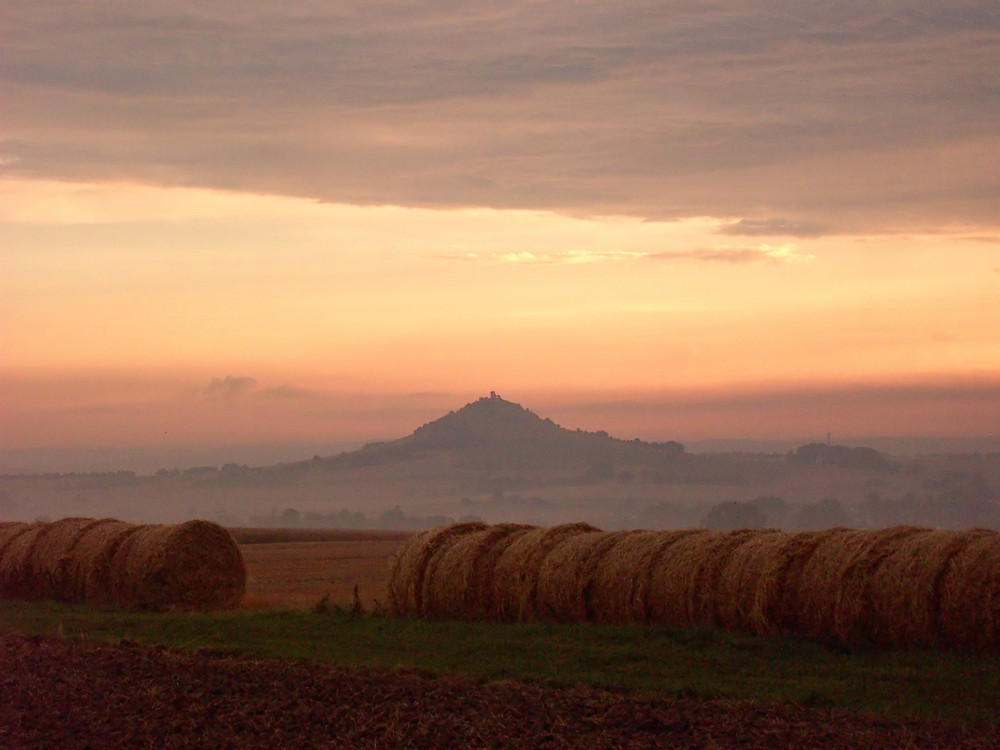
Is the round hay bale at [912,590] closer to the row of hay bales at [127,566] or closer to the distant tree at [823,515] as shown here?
the row of hay bales at [127,566]

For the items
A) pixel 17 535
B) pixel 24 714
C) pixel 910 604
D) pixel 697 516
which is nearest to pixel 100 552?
pixel 17 535

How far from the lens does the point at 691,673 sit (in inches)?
503

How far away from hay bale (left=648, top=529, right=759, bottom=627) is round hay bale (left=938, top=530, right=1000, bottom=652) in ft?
10.0

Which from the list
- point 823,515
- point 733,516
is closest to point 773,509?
point 823,515

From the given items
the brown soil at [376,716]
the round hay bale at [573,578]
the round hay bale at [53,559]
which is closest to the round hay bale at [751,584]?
the round hay bale at [573,578]

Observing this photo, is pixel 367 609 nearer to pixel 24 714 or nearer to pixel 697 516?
pixel 24 714

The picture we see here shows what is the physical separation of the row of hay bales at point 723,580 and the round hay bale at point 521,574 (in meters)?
0.02

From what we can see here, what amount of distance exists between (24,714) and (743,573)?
8773 millimetres

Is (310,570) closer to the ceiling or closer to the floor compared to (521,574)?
closer to the floor

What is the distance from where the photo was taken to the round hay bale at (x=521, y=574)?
17328 millimetres

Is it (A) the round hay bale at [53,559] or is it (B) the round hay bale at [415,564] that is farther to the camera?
(A) the round hay bale at [53,559]

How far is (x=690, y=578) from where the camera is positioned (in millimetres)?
15711

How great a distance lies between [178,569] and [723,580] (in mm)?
10873

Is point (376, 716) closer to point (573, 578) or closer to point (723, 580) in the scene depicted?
point (723, 580)
